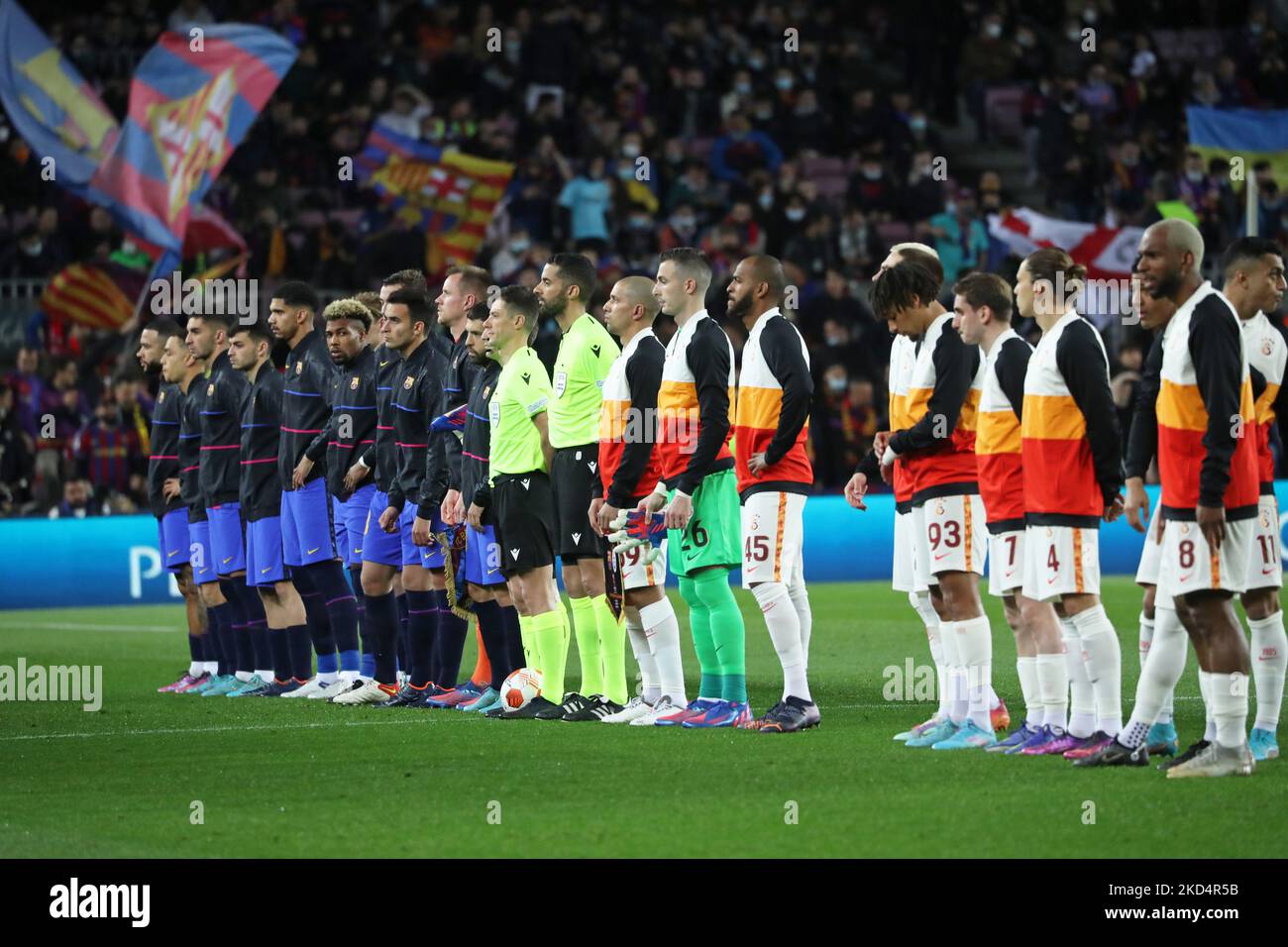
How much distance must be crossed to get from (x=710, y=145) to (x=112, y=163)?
9.86 meters

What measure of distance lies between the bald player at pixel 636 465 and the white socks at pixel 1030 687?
200 cm

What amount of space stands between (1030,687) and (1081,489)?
1237 mm

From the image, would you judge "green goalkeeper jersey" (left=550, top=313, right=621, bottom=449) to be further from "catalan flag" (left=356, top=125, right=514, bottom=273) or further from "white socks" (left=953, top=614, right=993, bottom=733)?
"catalan flag" (left=356, top=125, right=514, bottom=273)

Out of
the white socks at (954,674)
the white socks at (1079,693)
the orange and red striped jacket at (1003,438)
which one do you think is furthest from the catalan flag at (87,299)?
the white socks at (1079,693)

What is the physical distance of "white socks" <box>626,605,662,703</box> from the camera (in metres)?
11.2

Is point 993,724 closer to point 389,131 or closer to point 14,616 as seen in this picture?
point 14,616

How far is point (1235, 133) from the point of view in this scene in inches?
1040

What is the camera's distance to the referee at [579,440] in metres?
10.9

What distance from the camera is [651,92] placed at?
29891 mm

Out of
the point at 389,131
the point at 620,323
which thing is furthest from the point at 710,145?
the point at 620,323

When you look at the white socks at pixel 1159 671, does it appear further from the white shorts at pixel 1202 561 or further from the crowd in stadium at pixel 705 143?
the crowd in stadium at pixel 705 143

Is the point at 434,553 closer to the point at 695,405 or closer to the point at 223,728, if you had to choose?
the point at 223,728

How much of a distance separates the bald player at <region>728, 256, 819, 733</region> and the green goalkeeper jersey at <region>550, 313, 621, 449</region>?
89 centimetres

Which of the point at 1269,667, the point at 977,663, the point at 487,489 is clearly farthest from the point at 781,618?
the point at 1269,667
